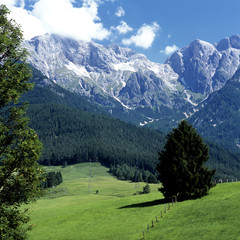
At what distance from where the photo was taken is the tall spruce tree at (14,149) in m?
23.7

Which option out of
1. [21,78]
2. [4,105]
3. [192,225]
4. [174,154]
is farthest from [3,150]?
[174,154]

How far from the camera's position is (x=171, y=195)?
57.9m

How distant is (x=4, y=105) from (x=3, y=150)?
4.20m

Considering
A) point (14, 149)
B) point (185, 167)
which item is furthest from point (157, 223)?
point (14, 149)

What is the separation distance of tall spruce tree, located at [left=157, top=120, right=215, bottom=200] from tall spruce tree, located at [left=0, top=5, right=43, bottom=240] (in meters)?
36.4

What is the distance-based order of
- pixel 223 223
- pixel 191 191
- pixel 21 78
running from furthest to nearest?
pixel 191 191 → pixel 223 223 → pixel 21 78

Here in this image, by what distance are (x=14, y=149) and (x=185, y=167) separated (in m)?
38.9

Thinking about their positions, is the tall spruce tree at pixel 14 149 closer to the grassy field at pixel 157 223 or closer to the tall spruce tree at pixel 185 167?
the grassy field at pixel 157 223

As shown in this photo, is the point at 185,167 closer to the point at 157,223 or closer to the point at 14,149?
the point at 157,223

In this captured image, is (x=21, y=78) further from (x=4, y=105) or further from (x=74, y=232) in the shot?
(x=74, y=232)

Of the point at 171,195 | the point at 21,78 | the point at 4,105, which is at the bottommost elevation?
the point at 171,195

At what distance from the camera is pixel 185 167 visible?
55.4 metres

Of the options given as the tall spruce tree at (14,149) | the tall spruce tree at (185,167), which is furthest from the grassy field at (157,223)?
the tall spruce tree at (14,149)

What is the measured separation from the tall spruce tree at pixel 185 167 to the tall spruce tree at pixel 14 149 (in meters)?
36.4
